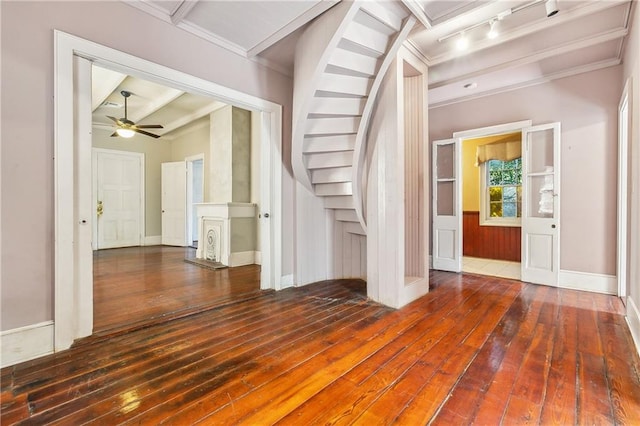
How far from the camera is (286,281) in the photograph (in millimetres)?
3607

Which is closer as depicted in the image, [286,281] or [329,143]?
[329,143]

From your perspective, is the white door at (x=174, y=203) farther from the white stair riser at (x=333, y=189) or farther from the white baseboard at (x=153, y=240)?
the white stair riser at (x=333, y=189)

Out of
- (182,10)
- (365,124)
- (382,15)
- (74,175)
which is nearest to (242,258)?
(74,175)

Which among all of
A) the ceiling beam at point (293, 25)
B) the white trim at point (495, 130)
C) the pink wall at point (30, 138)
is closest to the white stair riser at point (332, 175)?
the ceiling beam at point (293, 25)

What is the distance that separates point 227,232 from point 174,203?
3.26 meters

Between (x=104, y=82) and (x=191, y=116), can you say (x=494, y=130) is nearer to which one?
(x=191, y=116)

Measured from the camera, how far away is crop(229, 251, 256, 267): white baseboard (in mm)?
5012

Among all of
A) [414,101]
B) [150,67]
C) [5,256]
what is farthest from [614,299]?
[5,256]

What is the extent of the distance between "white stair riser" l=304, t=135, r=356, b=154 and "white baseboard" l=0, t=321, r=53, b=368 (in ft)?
8.84

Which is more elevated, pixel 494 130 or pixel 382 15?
pixel 382 15

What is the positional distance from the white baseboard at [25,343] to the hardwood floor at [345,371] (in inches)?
3.2

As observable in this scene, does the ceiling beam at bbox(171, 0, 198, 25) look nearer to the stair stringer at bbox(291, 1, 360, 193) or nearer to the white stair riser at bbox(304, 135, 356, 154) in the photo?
the stair stringer at bbox(291, 1, 360, 193)

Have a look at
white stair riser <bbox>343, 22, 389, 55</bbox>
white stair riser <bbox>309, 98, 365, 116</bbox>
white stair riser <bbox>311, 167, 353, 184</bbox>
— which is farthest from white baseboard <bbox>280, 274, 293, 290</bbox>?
white stair riser <bbox>343, 22, 389, 55</bbox>

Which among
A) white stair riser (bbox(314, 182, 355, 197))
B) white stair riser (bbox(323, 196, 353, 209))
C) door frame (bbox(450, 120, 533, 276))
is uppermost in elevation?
door frame (bbox(450, 120, 533, 276))
